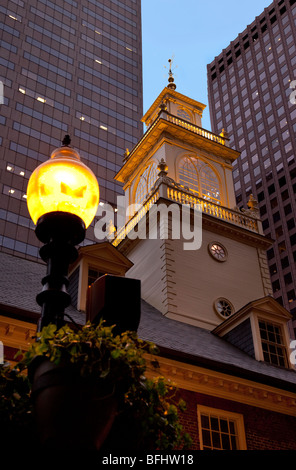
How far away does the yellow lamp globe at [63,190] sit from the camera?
218 inches

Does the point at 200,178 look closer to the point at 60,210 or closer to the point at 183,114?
the point at 183,114

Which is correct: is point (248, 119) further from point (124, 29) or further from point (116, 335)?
point (116, 335)

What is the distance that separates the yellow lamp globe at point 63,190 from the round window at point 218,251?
19452 millimetres

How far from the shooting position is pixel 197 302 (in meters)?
23.0

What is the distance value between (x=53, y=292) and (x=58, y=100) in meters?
87.4

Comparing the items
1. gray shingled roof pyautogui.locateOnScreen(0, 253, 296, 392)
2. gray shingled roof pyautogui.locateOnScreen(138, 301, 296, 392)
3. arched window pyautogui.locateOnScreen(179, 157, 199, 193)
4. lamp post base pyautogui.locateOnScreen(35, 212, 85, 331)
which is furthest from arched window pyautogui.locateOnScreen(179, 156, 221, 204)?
lamp post base pyautogui.locateOnScreen(35, 212, 85, 331)

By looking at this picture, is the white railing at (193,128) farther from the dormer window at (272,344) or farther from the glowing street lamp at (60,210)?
the glowing street lamp at (60,210)

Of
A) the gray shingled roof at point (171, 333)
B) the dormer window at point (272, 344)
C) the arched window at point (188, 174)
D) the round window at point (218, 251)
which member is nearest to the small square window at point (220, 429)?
the gray shingled roof at point (171, 333)

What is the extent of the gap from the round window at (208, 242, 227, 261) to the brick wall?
9.63m

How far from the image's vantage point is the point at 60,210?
18.0ft

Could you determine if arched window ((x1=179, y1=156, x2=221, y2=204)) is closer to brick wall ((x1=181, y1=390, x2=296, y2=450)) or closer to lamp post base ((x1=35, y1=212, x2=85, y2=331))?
brick wall ((x1=181, y1=390, x2=296, y2=450))

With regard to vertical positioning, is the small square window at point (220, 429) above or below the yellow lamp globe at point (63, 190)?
above

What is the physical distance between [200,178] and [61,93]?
2611 inches

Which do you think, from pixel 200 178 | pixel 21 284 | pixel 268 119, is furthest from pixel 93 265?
pixel 268 119
